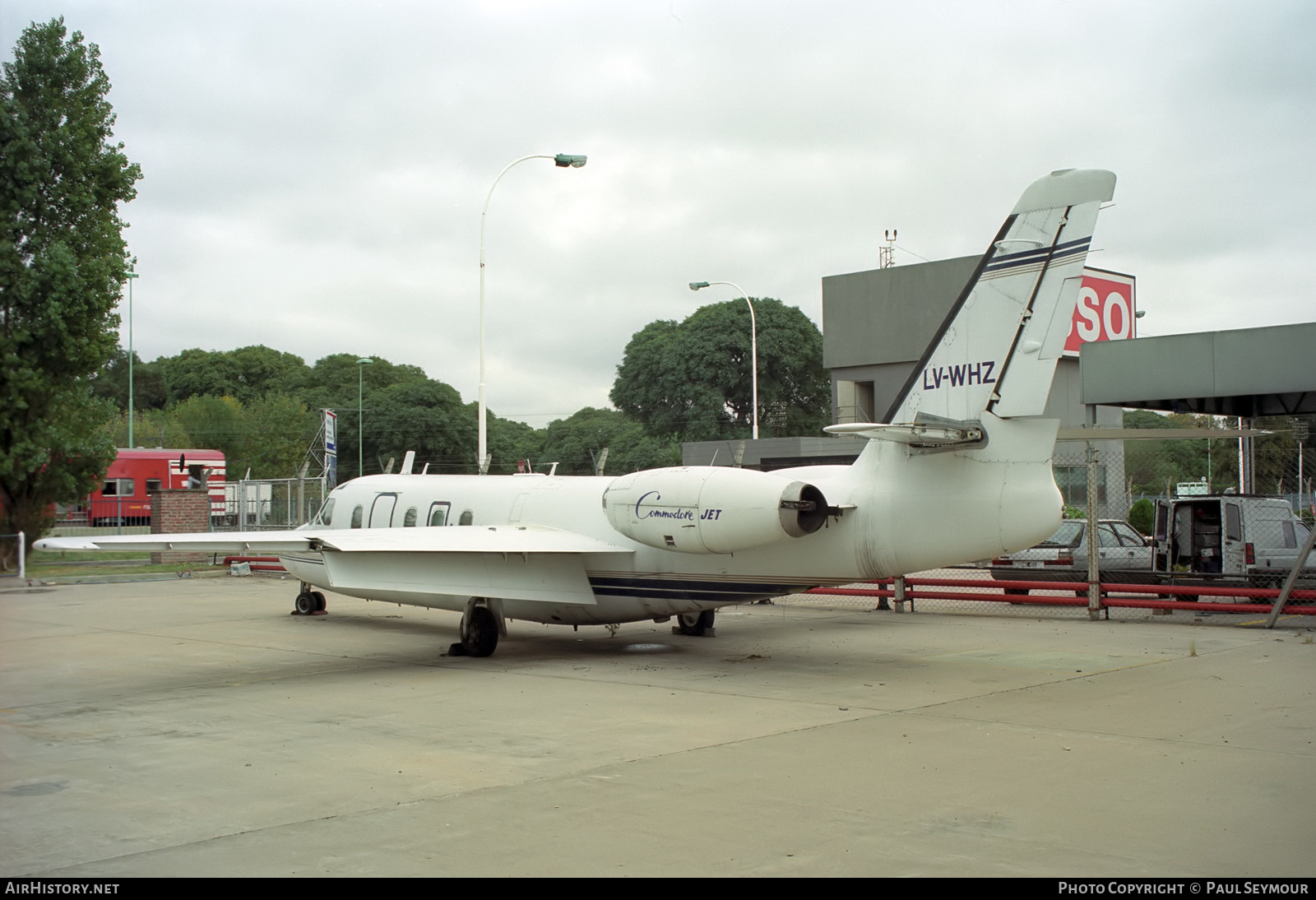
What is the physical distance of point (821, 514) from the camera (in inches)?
439

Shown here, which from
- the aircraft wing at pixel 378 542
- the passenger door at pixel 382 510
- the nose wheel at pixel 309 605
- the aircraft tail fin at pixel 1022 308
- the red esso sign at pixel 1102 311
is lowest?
the nose wheel at pixel 309 605

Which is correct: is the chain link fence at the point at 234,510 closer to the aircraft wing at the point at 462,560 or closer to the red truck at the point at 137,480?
the red truck at the point at 137,480

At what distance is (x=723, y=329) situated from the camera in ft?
211

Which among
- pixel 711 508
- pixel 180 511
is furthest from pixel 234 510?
pixel 711 508

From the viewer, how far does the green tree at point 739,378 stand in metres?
64.1

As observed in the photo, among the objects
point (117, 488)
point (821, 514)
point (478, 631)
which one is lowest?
point (478, 631)

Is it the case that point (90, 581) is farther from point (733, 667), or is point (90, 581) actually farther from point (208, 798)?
point (208, 798)

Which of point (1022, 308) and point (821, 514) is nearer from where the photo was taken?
point (1022, 308)

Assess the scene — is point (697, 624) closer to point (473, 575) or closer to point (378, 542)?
point (473, 575)

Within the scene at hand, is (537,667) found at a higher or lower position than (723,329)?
lower

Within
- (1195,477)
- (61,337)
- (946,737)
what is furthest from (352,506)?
(1195,477)

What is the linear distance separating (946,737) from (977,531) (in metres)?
2.82

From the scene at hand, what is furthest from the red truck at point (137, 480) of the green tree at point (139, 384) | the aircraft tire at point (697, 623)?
the aircraft tire at point (697, 623)

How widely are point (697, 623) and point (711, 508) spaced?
163 inches
